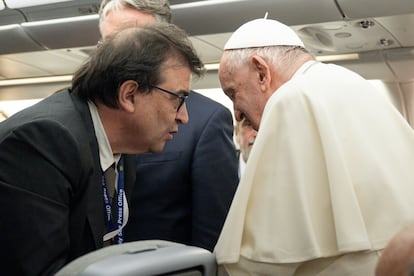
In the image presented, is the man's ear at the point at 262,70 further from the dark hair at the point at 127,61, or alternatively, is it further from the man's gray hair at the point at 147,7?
the man's gray hair at the point at 147,7

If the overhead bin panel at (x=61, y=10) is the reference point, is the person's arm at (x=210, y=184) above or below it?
below

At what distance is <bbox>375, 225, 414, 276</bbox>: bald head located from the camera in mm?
1225

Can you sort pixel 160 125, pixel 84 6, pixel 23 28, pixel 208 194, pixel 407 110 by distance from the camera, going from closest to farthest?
pixel 160 125 < pixel 208 194 < pixel 84 6 < pixel 23 28 < pixel 407 110

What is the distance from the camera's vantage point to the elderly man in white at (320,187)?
82.7 inches

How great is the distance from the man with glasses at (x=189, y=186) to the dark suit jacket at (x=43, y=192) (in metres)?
0.61

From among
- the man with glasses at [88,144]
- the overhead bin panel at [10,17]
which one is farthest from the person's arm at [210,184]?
the overhead bin panel at [10,17]

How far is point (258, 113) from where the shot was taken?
111 inches

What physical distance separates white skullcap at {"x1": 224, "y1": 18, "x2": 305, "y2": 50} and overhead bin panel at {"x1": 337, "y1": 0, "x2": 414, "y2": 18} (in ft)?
6.21

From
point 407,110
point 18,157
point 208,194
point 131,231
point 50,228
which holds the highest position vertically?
point 18,157

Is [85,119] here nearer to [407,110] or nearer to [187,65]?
[187,65]

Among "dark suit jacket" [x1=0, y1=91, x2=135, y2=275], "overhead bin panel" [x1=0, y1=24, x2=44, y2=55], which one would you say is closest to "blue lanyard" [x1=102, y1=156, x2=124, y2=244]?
"dark suit jacket" [x1=0, y1=91, x2=135, y2=275]

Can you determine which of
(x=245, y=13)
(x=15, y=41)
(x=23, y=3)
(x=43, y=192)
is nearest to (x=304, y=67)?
(x=43, y=192)

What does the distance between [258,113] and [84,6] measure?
2.93 m

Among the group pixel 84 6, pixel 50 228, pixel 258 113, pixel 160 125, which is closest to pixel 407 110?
pixel 84 6
